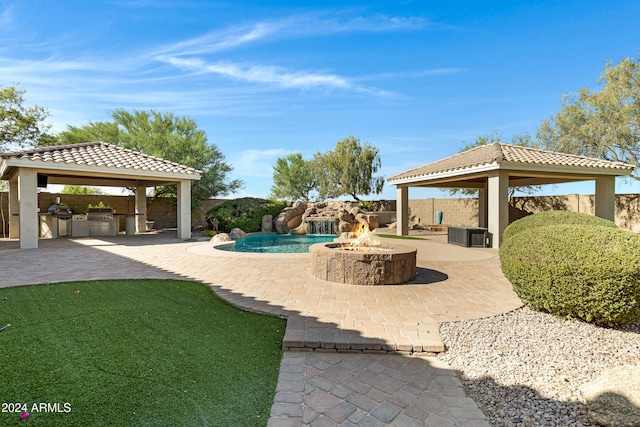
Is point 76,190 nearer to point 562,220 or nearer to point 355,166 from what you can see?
point 355,166

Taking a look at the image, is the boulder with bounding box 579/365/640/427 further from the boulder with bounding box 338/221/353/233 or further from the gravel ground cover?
the boulder with bounding box 338/221/353/233

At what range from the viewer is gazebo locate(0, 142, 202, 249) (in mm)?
10492

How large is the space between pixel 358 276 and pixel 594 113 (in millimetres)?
20844

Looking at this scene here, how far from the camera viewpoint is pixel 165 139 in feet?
61.8

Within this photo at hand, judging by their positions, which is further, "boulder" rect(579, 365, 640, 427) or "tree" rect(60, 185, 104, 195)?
"tree" rect(60, 185, 104, 195)

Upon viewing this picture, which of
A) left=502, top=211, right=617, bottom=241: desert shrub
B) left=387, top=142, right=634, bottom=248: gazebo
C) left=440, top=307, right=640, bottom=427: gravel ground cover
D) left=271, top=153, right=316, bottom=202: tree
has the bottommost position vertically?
left=440, top=307, right=640, bottom=427: gravel ground cover

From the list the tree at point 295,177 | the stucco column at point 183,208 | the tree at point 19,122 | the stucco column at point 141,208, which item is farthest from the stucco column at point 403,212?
the tree at point 19,122

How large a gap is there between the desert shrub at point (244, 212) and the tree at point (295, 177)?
52.2 feet

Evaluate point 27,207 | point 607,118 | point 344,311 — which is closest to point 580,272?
point 344,311

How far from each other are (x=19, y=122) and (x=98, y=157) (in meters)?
11.3

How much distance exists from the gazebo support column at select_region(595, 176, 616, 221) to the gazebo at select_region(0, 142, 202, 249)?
18587mm

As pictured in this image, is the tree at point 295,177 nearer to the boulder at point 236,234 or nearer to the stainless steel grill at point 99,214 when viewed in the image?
the boulder at point 236,234

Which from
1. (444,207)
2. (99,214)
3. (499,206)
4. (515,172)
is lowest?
(99,214)

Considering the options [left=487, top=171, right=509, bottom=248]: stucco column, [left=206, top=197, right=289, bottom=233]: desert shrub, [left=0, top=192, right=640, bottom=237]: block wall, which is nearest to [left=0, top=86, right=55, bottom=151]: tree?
[left=0, top=192, right=640, bottom=237]: block wall
